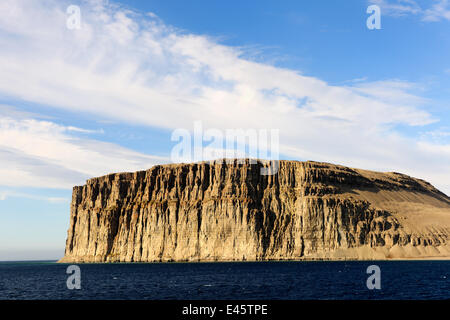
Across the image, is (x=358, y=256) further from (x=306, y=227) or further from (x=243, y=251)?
(x=243, y=251)

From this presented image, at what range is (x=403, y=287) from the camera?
211 ft

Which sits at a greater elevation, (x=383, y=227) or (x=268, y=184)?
(x=268, y=184)

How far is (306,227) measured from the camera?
178 metres

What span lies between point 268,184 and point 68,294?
13786cm

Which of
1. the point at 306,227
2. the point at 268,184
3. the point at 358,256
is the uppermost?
the point at 268,184

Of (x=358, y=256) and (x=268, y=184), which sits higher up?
(x=268, y=184)

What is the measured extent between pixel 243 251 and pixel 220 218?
53.7 ft
